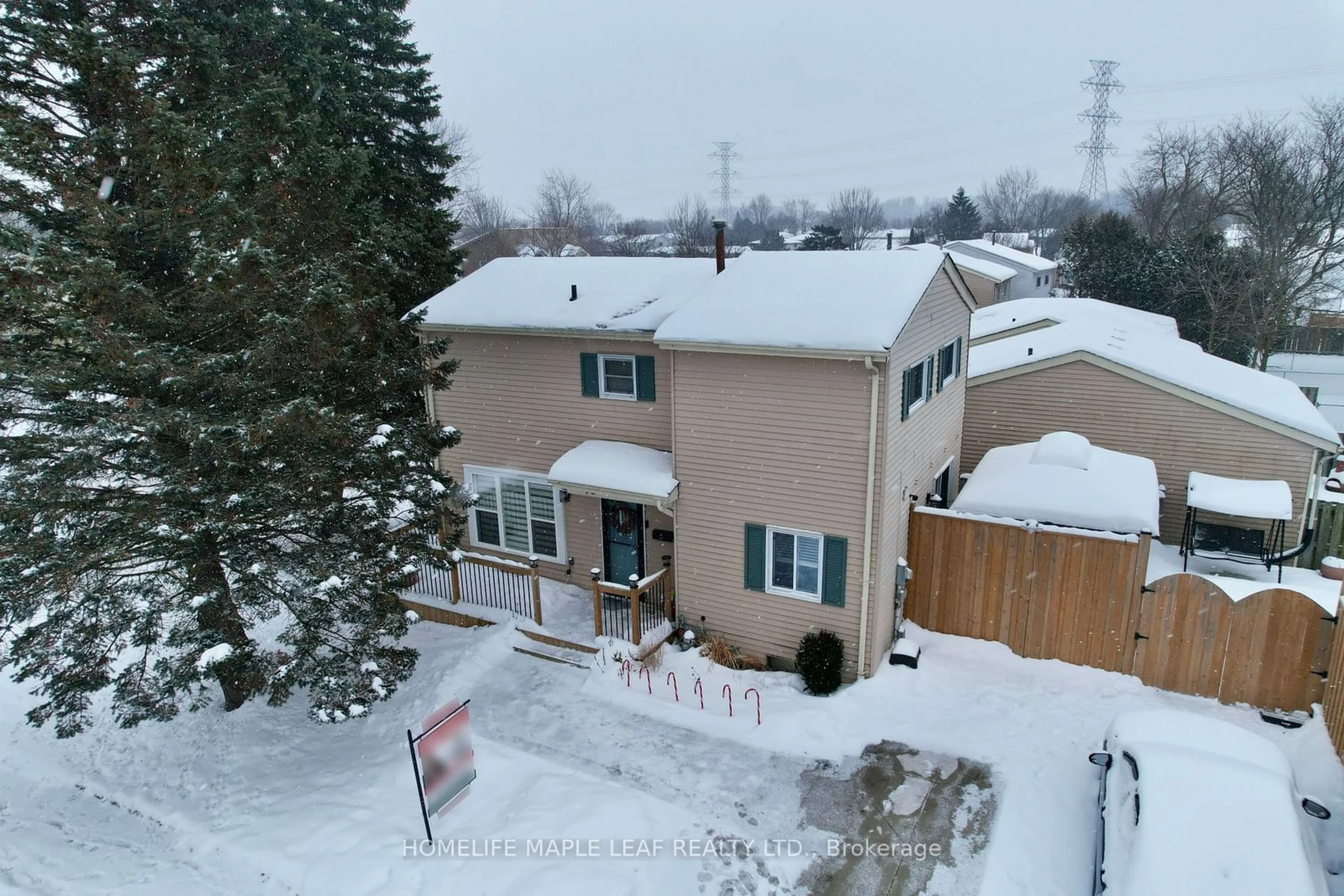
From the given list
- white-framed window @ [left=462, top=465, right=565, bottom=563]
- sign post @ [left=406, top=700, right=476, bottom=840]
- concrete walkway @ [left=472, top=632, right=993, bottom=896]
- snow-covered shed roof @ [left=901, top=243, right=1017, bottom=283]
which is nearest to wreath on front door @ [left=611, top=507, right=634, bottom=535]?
white-framed window @ [left=462, top=465, right=565, bottom=563]

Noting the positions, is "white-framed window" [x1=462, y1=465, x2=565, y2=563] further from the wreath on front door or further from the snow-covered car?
the snow-covered car

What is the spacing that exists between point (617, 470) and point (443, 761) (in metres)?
5.37

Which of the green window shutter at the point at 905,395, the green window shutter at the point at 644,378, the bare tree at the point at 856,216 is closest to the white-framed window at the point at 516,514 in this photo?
the green window shutter at the point at 644,378

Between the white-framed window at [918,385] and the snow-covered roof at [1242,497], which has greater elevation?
the white-framed window at [918,385]

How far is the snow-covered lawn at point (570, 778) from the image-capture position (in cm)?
777

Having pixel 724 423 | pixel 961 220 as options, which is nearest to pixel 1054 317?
pixel 724 423

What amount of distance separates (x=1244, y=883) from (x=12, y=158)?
43.2ft

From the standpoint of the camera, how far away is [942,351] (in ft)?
44.2

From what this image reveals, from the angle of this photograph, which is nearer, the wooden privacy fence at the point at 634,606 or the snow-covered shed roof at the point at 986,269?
the wooden privacy fence at the point at 634,606

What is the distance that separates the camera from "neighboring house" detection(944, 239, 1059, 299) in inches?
1684

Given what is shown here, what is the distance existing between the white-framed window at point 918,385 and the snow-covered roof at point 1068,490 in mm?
1880

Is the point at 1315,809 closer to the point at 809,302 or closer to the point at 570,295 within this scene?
the point at 809,302

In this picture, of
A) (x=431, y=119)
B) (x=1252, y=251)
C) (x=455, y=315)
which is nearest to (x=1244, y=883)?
(x=455, y=315)

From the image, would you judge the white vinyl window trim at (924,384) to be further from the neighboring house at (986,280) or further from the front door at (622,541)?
the neighboring house at (986,280)
